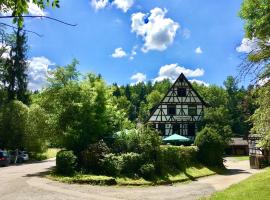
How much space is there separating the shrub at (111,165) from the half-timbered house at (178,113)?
29.9m

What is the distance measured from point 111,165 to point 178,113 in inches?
→ 1250

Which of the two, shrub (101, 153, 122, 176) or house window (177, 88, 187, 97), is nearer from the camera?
shrub (101, 153, 122, 176)

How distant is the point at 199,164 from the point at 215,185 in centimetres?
986

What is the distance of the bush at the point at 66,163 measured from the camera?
26.2 metres

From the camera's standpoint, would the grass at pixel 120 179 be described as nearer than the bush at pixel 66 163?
Yes

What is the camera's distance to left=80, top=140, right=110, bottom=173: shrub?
89.7ft

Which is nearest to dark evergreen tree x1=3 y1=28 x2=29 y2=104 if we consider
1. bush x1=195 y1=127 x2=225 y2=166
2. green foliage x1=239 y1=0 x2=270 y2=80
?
bush x1=195 y1=127 x2=225 y2=166

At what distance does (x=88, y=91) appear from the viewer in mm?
30594

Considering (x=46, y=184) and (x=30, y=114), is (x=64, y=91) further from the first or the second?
(x=30, y=114)

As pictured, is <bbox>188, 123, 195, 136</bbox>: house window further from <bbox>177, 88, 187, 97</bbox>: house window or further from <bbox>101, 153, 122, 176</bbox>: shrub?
<bbox>101, 153, 122, 176</bbox>: shrub

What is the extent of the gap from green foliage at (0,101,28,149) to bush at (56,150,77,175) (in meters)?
22.5

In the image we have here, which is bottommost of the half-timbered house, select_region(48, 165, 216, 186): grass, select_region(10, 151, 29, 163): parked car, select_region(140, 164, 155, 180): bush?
select_region(48, 165, 216, 186): grass

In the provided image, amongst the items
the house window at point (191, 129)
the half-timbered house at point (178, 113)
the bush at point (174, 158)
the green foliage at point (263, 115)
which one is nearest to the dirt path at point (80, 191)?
the bush at point (174, 158)

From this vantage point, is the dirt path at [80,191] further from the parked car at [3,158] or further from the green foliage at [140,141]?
the parked car at [3,158]
